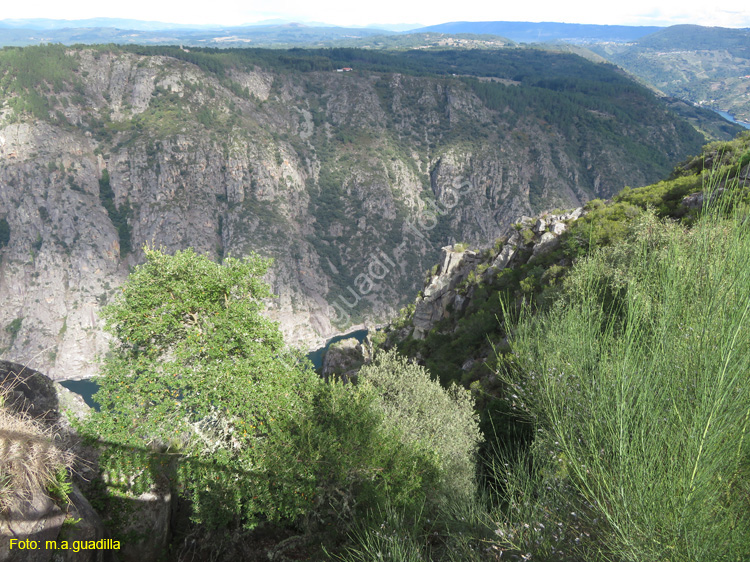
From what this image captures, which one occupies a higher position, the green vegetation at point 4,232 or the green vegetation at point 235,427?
the green vegetation at point 235,427

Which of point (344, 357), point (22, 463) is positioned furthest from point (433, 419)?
point (344, 357)

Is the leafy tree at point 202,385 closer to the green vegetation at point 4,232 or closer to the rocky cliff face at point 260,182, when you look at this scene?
the rocky cliff face at point 260,182

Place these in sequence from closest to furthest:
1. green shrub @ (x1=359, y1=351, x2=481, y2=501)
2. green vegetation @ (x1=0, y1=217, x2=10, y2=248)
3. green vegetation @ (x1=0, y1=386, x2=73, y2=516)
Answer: green vegetation @ (x1=0, y1=386, x2=73, y2=516) → green shrub @ (x1=359, y1=351, x2=481, y2=501) → green vegetation @ (x1=0, y1=217, x2=10, y2=248)

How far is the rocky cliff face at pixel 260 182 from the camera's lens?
129000 mm

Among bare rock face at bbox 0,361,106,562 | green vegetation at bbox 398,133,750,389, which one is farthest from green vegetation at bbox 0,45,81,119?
bare rock face at bbox 0,361,106,562

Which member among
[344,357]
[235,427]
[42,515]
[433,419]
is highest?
[42,515]

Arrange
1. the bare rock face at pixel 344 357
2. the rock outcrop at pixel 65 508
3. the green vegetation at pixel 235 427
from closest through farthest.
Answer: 1. the rock outcrop at pixel 65 508
2. the green vegetation at pixel 235 427
3. the bare rock face at pixel 344 357

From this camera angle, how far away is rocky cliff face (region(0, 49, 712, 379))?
12900cm

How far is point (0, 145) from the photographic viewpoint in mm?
129000

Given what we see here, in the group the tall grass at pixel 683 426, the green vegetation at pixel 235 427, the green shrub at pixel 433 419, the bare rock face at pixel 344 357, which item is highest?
the tall grass at pixel 683 426

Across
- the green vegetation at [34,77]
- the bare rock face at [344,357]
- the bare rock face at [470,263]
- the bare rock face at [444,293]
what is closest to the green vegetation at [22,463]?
the bare rock face at [470,263]

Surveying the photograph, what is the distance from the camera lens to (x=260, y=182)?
6329 inches

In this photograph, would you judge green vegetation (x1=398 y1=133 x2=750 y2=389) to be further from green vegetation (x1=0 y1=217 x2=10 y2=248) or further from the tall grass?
green vegetation (x1=0 y1=217 x2=10 y2=248)

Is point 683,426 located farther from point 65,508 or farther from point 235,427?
point 235,427
